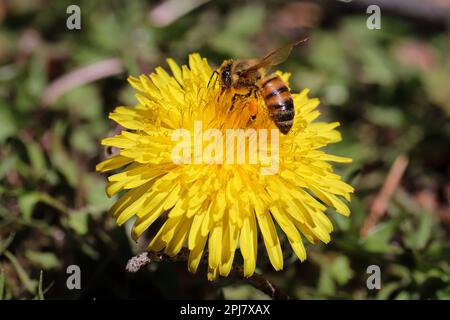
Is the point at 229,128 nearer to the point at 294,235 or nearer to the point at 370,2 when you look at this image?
the point at 294,235

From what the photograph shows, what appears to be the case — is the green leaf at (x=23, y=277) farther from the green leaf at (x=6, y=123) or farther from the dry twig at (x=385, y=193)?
the dry twig at (x=385, y=193)

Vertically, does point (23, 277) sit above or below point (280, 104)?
below

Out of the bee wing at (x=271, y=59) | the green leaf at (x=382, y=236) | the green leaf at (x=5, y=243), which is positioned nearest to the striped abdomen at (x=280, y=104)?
the bee wing at (x=271, y=59)

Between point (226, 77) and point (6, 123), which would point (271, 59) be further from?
point (6, 123)

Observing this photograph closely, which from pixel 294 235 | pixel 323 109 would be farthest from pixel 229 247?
pixel 323 109

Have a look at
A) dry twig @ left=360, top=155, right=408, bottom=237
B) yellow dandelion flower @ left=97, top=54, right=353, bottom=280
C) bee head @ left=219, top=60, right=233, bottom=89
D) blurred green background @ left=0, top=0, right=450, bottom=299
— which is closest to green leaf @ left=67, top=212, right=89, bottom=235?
blurred green background @ left=0, top=0, right=450, bottom=299

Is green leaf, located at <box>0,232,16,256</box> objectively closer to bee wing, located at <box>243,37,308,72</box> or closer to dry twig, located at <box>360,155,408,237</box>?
bee wing, located at <box>243,37,308,72</box>

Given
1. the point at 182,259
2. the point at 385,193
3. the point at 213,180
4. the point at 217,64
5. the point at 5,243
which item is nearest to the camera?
the point at 213,180

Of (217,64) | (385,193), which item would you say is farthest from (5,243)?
(385,193)
